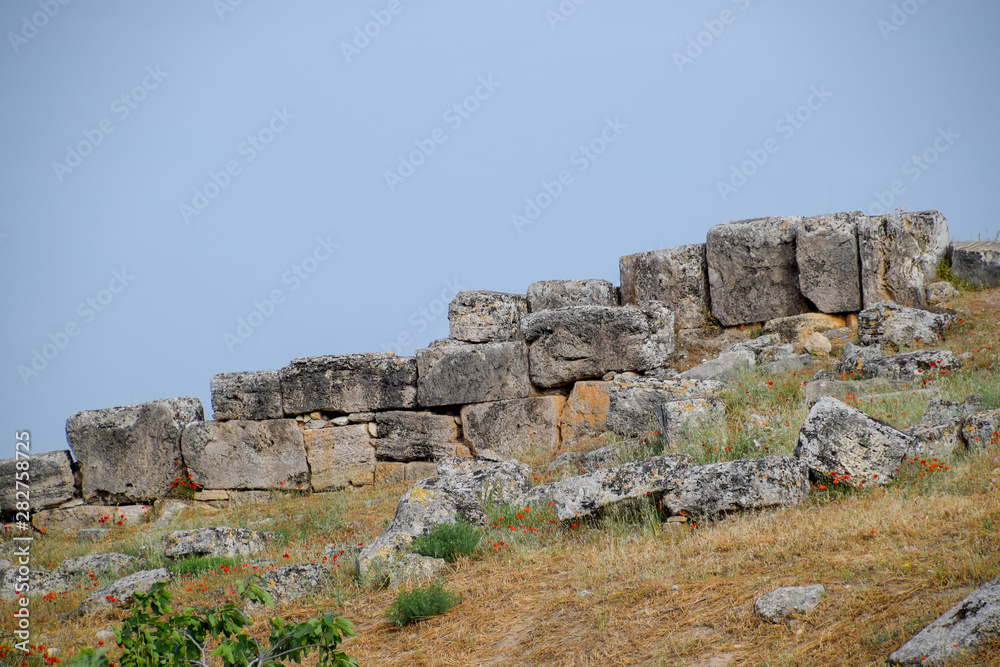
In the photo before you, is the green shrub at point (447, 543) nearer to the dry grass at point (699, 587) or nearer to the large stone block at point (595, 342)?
the dry grass at point (699, 587)

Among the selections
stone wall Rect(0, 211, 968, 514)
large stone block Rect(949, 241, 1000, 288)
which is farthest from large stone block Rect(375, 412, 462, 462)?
large stone block Rect(949, 241, 1000, 288)

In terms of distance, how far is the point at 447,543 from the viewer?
254 inches

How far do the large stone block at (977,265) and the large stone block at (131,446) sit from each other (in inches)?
416

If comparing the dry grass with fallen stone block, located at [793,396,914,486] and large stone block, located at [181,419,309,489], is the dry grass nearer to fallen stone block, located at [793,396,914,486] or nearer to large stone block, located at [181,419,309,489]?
fallen stone block, located at [793,396,914,486]

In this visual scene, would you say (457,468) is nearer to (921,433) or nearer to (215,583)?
(215,583)

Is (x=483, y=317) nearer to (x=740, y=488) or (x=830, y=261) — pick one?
(x=830, y=261)

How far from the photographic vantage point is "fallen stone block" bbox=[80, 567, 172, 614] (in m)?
7.00

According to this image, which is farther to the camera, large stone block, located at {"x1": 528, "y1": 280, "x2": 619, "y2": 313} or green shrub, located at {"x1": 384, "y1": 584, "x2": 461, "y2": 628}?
large stone block, located at {"x1": 528, "y1": 280, "x2": 619, "y2": 313}

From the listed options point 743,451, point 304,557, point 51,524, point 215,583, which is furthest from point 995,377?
point 51,524

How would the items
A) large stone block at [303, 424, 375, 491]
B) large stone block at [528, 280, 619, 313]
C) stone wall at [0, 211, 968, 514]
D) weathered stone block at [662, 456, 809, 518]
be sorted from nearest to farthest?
1. weathered stone block at [662, 456, 809, 518]
2. stone wall at [0, 211, 968, 514]
3. large stone block at [303, 424, 375, 491]
4. large stone block at [528, 280, 619, 313]

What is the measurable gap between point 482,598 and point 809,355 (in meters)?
5.96

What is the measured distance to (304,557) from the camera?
748cm

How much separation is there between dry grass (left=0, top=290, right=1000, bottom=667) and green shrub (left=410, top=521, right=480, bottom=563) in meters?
0.12

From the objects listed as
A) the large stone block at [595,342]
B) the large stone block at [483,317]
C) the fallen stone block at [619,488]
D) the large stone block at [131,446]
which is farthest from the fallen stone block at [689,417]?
the large stone block at [131,446]
